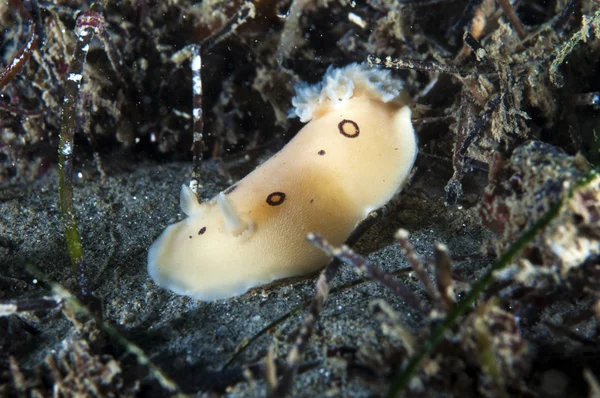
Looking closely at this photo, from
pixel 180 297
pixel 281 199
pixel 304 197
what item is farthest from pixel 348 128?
pixel 180 297

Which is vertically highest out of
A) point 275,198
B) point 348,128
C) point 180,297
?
point 348,128

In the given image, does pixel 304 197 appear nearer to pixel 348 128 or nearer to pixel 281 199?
pixel 281 199

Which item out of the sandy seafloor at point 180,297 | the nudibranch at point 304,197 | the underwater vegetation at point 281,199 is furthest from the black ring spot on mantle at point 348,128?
the sandy seafloor at point 180,297

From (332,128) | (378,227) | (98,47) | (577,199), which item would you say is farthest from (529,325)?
(98,47)

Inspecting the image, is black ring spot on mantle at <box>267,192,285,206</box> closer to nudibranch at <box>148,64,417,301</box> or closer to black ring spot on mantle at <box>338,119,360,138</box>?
nudibranch at <box>148,64,417,301</box>

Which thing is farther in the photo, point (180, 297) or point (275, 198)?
point (275, 198)

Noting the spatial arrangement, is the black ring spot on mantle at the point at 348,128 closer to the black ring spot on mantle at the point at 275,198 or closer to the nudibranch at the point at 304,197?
the nudibranch at the point at 304,197
